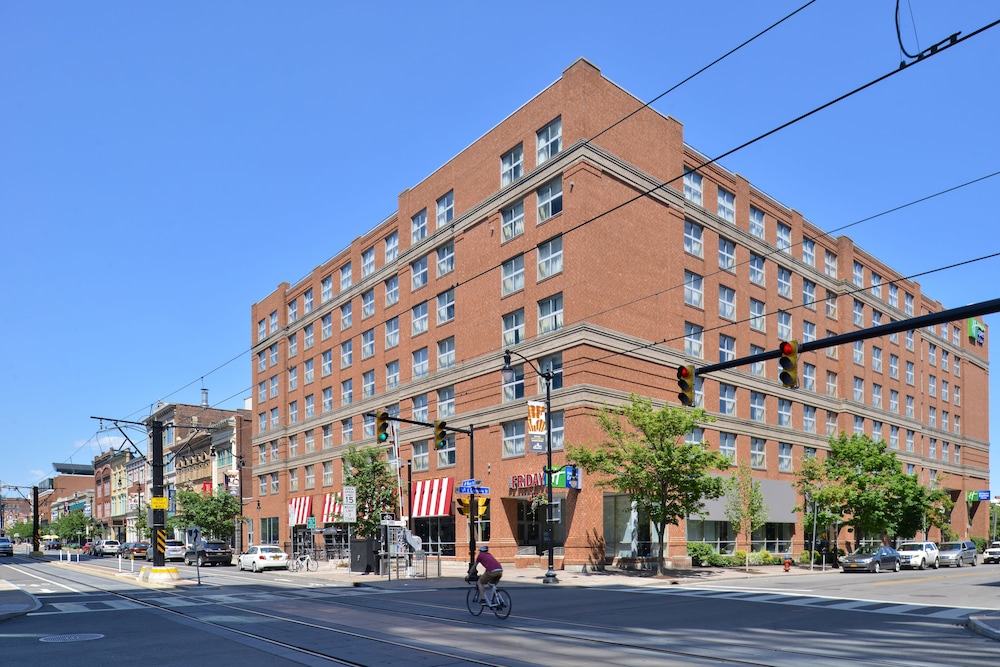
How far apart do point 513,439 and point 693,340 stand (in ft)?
40.3

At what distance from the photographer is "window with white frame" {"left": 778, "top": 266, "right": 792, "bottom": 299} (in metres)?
58.6

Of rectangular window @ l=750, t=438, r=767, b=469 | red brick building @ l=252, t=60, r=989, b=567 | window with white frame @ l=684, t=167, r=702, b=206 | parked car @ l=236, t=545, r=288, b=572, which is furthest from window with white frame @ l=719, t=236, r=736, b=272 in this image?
parked car @ l=236, t=545, r=288, b=572

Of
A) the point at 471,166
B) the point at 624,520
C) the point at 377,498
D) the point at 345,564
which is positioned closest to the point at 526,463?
the point at 624,520

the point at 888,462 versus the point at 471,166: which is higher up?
the point at 471,166

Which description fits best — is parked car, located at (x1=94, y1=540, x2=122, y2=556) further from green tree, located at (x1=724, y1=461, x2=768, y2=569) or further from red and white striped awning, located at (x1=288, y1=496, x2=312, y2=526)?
green tree, located at (x1=724, y1=461, x2=768, y2=569)

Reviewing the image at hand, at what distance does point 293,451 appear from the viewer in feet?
243

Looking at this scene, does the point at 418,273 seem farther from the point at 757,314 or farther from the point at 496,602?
the point at 496,602

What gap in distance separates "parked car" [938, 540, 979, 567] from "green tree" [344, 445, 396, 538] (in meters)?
33.8

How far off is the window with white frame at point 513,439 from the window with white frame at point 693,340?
10.7 metres

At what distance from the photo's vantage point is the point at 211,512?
7562 centimetres

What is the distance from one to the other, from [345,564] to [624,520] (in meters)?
17.6

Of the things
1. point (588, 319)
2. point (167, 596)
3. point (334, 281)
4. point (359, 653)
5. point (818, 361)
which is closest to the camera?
point (359, 653)

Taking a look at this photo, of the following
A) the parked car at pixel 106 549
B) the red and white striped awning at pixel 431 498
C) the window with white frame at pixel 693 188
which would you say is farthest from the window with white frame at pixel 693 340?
the parked car at pixel 106 549

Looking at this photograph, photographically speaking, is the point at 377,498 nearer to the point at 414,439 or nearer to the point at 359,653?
the point at 414,439
